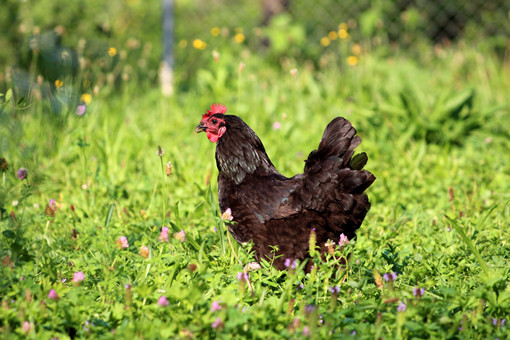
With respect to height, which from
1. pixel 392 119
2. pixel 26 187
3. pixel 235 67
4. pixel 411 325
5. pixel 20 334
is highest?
pixel 235 67

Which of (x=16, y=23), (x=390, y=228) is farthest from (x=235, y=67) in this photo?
(x=390, y=228)

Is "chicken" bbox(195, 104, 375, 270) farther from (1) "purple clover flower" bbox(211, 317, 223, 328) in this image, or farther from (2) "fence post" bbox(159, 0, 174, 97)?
(2) "fence post" bbox(159, 0, 174, 97)

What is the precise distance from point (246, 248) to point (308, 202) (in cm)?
38

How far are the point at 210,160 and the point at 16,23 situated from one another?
3308 mm

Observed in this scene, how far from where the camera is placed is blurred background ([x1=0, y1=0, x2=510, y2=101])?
6.21 meters

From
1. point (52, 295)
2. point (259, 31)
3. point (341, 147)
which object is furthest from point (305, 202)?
point (259, 31)

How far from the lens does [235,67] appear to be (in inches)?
252

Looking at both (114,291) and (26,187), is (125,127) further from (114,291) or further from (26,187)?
(114,291)

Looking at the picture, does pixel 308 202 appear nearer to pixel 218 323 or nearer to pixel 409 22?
pixel 218 323

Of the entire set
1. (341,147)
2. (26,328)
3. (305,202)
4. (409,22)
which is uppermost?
(409,22)

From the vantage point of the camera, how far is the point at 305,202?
256 centimetres

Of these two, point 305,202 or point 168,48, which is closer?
point 305,202

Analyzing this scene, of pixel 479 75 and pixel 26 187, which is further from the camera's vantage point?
pixel 479 75

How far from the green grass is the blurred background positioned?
0.50m
